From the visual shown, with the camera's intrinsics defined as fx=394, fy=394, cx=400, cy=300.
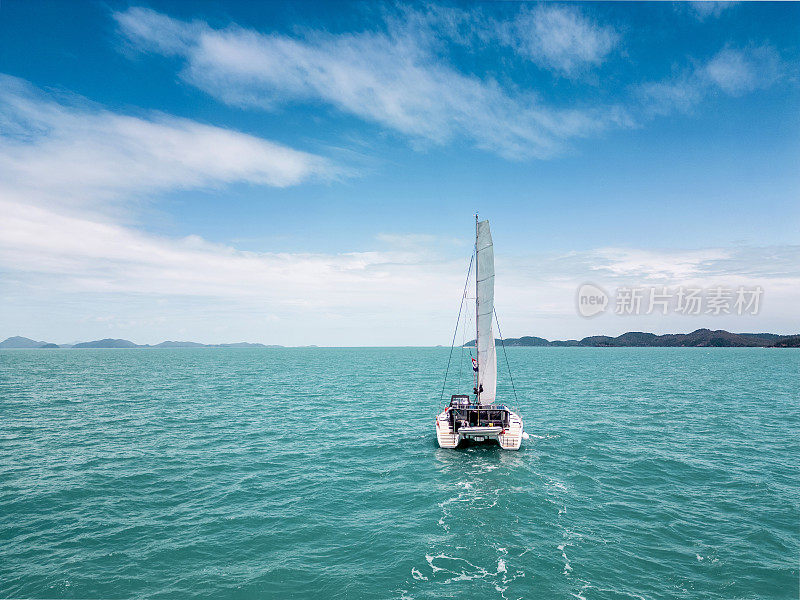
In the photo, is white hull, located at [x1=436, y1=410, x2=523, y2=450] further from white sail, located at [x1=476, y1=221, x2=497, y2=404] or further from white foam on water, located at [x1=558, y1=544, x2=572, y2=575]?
white foam on water, located at [x1=558, y1=544, x2=572, y2=575]

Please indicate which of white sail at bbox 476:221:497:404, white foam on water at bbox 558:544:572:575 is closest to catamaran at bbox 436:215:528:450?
white sail at bbox 476:221:497:404

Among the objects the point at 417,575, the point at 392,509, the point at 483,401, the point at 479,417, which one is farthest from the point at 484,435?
the point at 417,575

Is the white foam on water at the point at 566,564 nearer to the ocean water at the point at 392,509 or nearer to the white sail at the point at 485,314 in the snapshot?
the ocean water at the point at 392,509

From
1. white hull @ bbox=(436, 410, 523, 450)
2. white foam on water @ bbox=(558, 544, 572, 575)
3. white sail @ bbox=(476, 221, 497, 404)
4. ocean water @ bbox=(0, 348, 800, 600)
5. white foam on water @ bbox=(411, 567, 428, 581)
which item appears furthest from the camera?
white sail @ bbox=(476, 221, 497, 404)

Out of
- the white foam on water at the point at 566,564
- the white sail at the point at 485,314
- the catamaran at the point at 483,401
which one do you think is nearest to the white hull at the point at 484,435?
the catamaran at the point at 483,401

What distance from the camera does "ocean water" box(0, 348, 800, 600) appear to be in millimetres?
17250

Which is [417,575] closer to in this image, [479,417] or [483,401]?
[479,417]

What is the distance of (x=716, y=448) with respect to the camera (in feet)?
118

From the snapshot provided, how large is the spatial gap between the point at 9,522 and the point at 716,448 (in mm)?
52659

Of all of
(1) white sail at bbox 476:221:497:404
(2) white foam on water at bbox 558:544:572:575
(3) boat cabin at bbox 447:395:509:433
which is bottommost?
(2) white foam on water at bbox 558:544:572:575

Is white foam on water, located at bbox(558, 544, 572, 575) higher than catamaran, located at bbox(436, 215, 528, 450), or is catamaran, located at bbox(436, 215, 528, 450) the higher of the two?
catamaran, located at bbox(436, 215, 528, 450)

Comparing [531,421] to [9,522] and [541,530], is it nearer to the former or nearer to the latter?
[541,530]

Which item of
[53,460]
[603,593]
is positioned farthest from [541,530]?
[53,460]

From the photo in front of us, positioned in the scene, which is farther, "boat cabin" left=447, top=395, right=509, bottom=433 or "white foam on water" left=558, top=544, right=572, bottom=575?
"boat cabin" left=447, top=395, right=509, bottom=433
